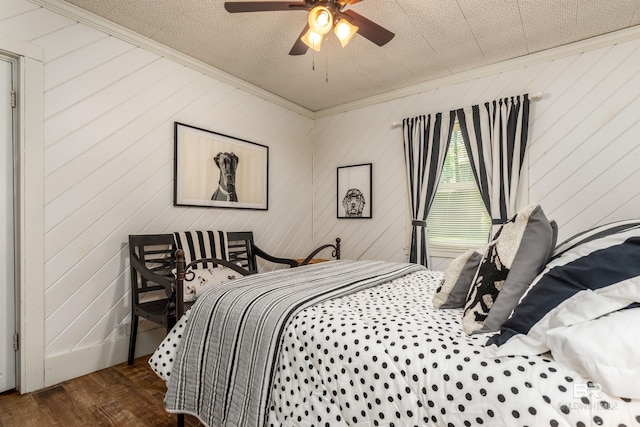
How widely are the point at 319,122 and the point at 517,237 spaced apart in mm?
3330

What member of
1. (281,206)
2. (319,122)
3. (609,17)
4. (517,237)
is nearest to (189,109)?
(281,206)

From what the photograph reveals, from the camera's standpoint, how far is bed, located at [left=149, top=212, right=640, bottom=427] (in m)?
0.81

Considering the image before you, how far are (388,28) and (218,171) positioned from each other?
188 centimetres

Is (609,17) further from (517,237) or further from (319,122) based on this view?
(319,122)

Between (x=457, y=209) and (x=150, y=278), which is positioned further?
(x=457, y=209)

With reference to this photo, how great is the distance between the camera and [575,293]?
3.12 ft

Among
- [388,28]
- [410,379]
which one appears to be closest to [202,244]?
[410,379]

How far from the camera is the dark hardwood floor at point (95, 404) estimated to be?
1736mm

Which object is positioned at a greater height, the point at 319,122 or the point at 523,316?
the point at 319,122

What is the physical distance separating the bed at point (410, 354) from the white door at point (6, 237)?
3.79 feet

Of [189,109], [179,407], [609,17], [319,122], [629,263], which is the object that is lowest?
[179,407]

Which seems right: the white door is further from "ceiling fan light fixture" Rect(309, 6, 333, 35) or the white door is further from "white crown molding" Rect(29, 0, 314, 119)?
"ceiling fan light fixture" Rect(309, 6, 333, 35)

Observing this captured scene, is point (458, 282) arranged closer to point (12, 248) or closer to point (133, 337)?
point (133, 337)

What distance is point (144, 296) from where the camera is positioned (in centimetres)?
254
